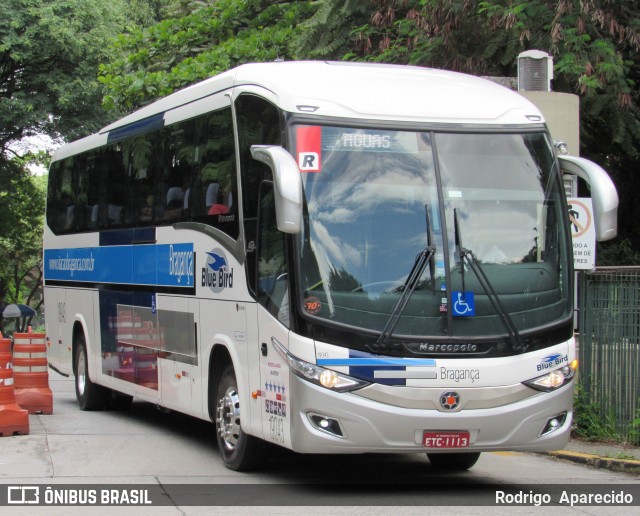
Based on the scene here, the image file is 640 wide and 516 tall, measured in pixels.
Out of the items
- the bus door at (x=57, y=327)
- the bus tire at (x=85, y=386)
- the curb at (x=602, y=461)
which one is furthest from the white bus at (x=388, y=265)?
the bus door at (x=57, y=327)

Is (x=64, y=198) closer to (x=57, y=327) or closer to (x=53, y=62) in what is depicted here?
(x=57, y=327)

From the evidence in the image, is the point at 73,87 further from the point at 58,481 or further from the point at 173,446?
the point at 58,481

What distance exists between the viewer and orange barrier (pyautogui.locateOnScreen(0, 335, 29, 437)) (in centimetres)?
1237

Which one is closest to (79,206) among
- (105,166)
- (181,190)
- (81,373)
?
(105,166)

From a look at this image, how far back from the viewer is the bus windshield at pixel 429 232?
342 inches

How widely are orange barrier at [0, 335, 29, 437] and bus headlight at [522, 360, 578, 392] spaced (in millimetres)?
6345

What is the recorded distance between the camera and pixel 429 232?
8828 mm

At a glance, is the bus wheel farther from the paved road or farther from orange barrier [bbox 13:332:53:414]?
orange barrier [bbox 13:332:53:414]

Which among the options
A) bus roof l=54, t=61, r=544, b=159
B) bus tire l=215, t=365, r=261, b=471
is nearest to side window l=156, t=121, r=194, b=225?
bus roof l=54, t=61, r=544, b=159

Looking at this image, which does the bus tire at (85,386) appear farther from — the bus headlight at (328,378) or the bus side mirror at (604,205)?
the bus side mirror at (604,205)

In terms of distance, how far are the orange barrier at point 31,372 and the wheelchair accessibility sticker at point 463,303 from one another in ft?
24.0

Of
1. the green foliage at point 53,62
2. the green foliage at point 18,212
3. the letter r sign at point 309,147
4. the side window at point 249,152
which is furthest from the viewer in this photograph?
the green foliage at point 18,212

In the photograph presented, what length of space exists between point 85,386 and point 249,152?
7.35 metres

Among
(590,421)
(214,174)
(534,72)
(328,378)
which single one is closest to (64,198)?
(214,174)
